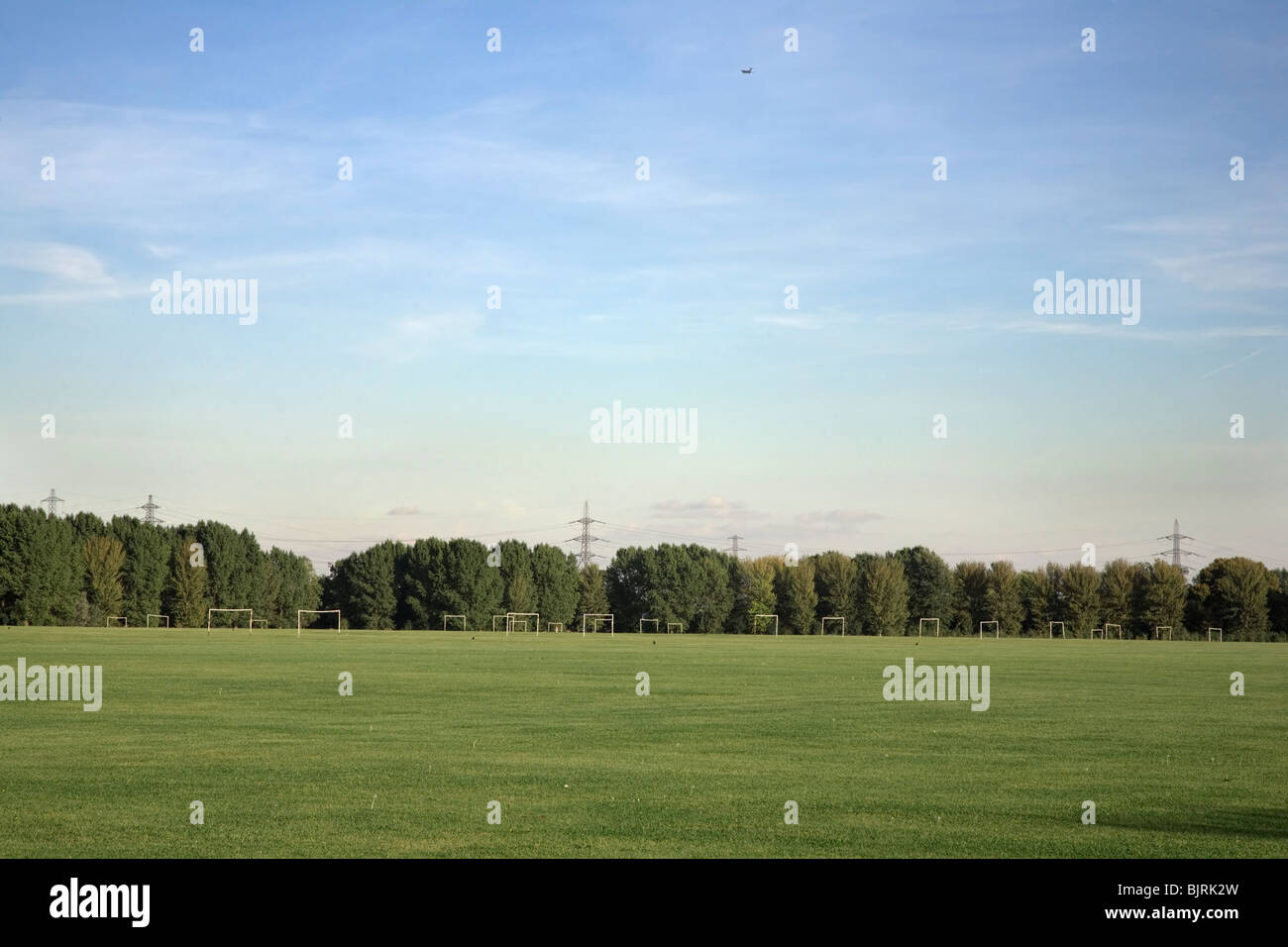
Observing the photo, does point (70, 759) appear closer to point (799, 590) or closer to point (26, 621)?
point (26, 621)

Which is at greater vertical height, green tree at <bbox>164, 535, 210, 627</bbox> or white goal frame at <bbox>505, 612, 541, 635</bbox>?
green tree at <bbox>164, 535, 210, 627</bbox>

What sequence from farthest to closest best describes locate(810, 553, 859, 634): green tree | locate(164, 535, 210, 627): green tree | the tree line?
locate(810, 553, 859, 634): green tree < locate(164, 535, 210, 627): green tree < the tree line

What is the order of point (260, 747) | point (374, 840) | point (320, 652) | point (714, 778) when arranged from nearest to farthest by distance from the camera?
1. point (374, 840)
2. point (714, 778)
3. point (260, 747)
4. point (320, 652)

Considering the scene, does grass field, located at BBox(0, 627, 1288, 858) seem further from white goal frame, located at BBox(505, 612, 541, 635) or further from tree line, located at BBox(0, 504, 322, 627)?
white goal frame, located at BBox(505, 612, 541, 635)

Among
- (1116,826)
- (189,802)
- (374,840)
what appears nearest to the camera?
(374,840)

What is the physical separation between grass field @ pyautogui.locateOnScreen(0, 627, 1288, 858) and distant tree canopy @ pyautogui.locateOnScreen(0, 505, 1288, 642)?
→ 308 feet

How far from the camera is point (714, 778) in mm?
18203

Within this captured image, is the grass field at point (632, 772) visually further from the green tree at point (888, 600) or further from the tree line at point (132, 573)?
the green tree at point (888, 600)

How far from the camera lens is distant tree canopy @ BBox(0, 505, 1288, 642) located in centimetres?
12731

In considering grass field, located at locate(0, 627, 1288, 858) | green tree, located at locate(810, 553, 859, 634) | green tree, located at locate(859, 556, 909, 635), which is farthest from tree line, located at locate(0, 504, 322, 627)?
grass field, located at locate(0, 627, 1288, 858)

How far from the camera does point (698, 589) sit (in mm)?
146375

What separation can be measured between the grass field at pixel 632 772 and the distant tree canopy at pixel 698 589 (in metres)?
94.0

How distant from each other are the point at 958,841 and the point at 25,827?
9975 millimetres
